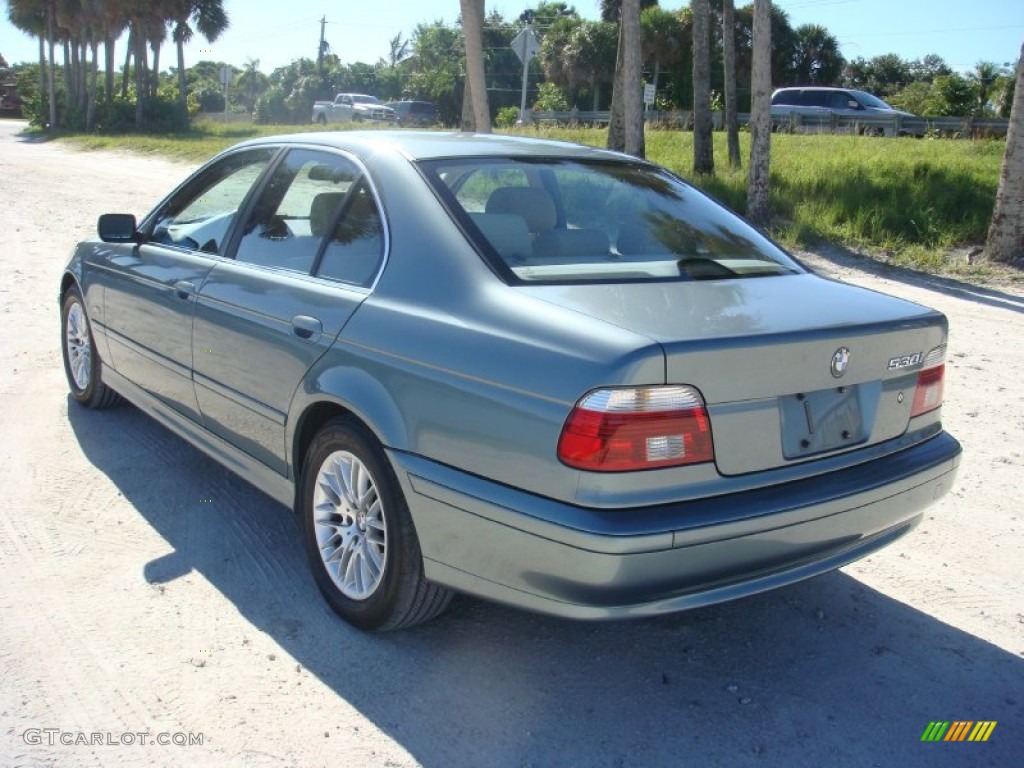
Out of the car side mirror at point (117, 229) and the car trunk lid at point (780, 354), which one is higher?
the car side mirror at point (117, 229)

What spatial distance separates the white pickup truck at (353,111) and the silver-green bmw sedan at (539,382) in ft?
133

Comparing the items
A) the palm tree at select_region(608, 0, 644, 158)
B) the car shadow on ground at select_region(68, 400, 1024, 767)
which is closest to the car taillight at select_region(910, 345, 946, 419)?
the car shadow on ground at select_region(68, 400, 1024, 767)

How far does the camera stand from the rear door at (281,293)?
3531 millimetres

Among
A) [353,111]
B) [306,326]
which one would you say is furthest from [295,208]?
[353,111]

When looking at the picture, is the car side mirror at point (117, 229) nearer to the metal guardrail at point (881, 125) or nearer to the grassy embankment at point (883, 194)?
the grassy embankment at point (883, 194)

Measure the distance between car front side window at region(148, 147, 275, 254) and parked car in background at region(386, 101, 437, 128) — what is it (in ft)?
133

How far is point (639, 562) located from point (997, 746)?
1224 millimetres

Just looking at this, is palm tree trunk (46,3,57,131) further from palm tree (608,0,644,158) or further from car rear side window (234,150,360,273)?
car rear side window (234,150,360,273)

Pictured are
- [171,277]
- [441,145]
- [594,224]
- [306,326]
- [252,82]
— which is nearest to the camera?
[306,326]

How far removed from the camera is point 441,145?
12.7 feet

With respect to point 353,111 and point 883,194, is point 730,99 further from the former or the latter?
point 353,111

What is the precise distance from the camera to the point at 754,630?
3.54m

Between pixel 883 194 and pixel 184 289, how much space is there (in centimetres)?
1135
